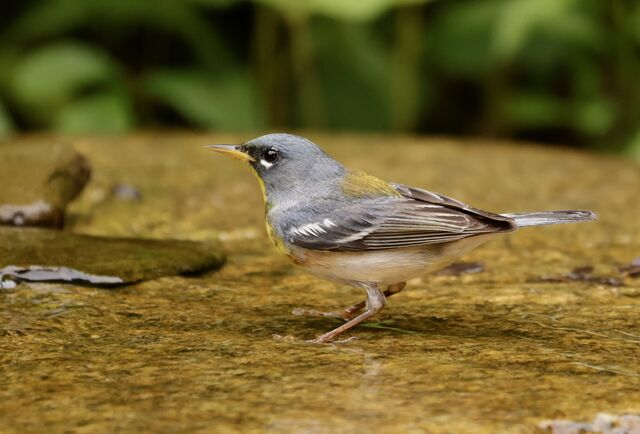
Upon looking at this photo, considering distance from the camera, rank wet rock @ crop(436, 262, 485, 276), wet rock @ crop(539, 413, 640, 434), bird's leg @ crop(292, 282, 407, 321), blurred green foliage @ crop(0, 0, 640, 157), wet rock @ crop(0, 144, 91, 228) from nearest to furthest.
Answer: wet rock @ crop(539, 413, 640, 434)
bird's leg @ crop(292, 282, 407, 321)
wet rock @ crop(436, 262, 485, 276)
wet rock @ crop(0, 144, 91, 228)
blurred green foliage @ crop(0, 0, 640, 157)

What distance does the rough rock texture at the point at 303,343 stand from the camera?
277cm

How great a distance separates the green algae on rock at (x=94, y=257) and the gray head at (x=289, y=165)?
626 millimetres

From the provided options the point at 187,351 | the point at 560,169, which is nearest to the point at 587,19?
the point at 560,169

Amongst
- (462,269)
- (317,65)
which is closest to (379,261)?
(462,269)

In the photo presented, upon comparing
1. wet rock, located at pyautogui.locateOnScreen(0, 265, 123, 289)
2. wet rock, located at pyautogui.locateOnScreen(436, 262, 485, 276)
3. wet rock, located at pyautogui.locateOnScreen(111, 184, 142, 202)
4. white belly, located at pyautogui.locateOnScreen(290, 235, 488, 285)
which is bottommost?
wet rock, located at pyautogui.locateOnScreen(436, 262, 485, 276)

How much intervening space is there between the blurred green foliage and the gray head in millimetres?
3648

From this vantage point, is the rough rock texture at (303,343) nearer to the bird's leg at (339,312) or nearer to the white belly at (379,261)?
the bird's leg at (339,312)

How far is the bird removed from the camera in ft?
12.0

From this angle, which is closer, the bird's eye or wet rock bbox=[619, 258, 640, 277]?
the bird's eye

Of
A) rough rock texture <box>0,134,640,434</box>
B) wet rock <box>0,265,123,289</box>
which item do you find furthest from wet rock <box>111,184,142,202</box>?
wet rock <box>0,265,123,289</box>

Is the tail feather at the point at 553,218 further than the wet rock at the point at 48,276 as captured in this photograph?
No

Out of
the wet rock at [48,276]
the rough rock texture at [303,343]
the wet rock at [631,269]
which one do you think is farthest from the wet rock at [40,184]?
the wet rock at [631,269]

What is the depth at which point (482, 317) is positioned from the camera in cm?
386

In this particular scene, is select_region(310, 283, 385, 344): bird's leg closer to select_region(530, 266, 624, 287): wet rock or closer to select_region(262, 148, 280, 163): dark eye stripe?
select_region(262, 148, 280, 163): dark eye stripe
